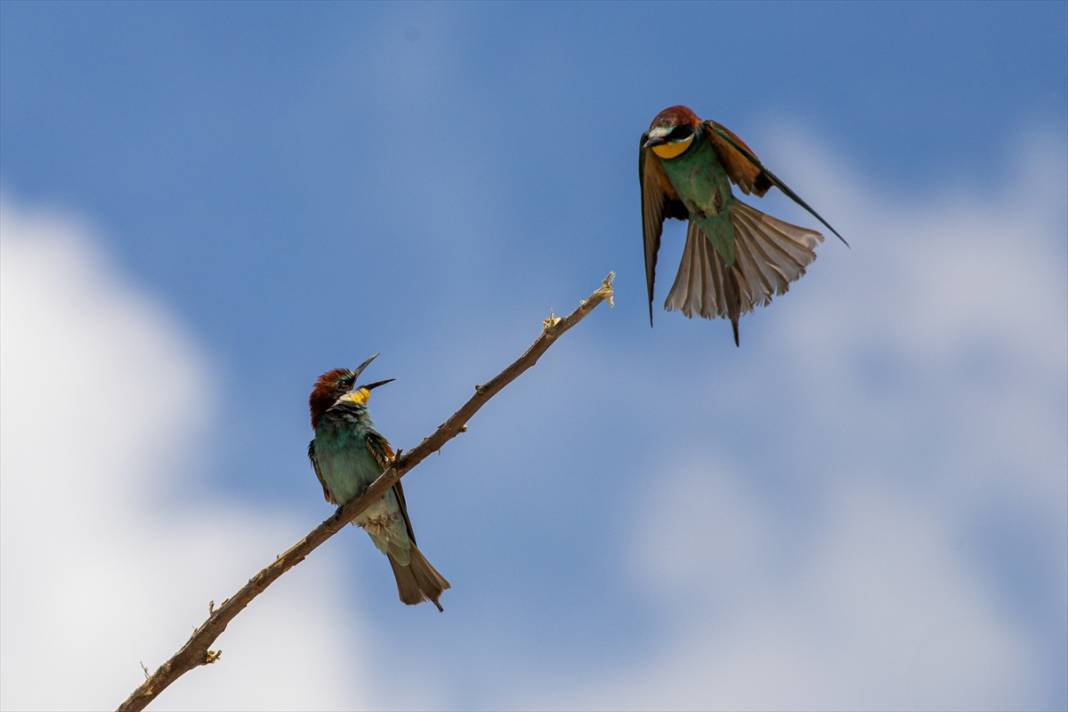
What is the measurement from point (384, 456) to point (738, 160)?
2004 mm

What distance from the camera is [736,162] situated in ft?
19.2

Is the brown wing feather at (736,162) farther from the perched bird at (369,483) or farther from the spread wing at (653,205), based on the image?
the perched bird at (369,483)

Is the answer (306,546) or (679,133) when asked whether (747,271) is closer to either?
(679,133)

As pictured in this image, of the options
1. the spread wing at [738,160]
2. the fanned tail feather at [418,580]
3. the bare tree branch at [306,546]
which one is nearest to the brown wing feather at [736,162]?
the spread wing at [738,160]

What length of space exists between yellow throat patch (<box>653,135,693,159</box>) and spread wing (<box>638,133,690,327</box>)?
0.31 ft

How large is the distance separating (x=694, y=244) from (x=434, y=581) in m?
1.98

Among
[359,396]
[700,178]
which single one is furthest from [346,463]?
[700,178]

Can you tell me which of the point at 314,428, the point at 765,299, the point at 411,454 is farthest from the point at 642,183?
the point at 411,454

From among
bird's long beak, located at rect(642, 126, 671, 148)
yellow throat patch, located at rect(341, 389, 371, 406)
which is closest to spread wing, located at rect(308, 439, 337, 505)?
yellow throat patch, located at rect(341, 389, 371, 406)

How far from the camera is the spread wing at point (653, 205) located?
6.05 m

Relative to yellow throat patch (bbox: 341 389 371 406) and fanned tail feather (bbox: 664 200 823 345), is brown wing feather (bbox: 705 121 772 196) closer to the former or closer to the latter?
fanned tail feather (bbox: 664 200 823 345)

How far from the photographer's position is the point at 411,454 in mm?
4344

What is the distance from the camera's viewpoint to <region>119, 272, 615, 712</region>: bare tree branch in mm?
4082

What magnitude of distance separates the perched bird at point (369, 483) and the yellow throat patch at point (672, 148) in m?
1.76
